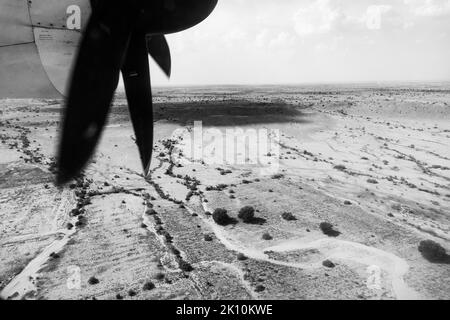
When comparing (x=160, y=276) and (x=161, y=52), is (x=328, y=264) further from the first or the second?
(x=161, y=52)

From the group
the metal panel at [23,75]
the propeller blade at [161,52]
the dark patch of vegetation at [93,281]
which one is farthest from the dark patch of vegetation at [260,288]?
the metal panel at [23,75]

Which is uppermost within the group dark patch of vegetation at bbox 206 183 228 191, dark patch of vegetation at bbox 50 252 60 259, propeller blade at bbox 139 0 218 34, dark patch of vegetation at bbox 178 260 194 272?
propeller blade at bbox 139 0 218 34

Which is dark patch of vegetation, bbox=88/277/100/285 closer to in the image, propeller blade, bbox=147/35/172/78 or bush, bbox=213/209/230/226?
bush, bbox=213/209/230/226

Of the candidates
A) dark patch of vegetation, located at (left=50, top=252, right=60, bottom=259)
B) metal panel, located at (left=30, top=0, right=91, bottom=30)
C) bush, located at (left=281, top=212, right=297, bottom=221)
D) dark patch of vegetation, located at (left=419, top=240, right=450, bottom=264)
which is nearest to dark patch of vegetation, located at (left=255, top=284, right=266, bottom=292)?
bush, located at (left=281, top=212, right=297, bottom=221)

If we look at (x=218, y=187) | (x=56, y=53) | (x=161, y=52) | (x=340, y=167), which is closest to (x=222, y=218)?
(x=218, y=187)

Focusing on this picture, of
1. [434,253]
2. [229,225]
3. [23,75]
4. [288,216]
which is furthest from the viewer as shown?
[288,216]

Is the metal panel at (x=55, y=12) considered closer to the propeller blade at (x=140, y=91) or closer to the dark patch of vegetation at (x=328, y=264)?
the propeller blade at (x=140, y=91)
